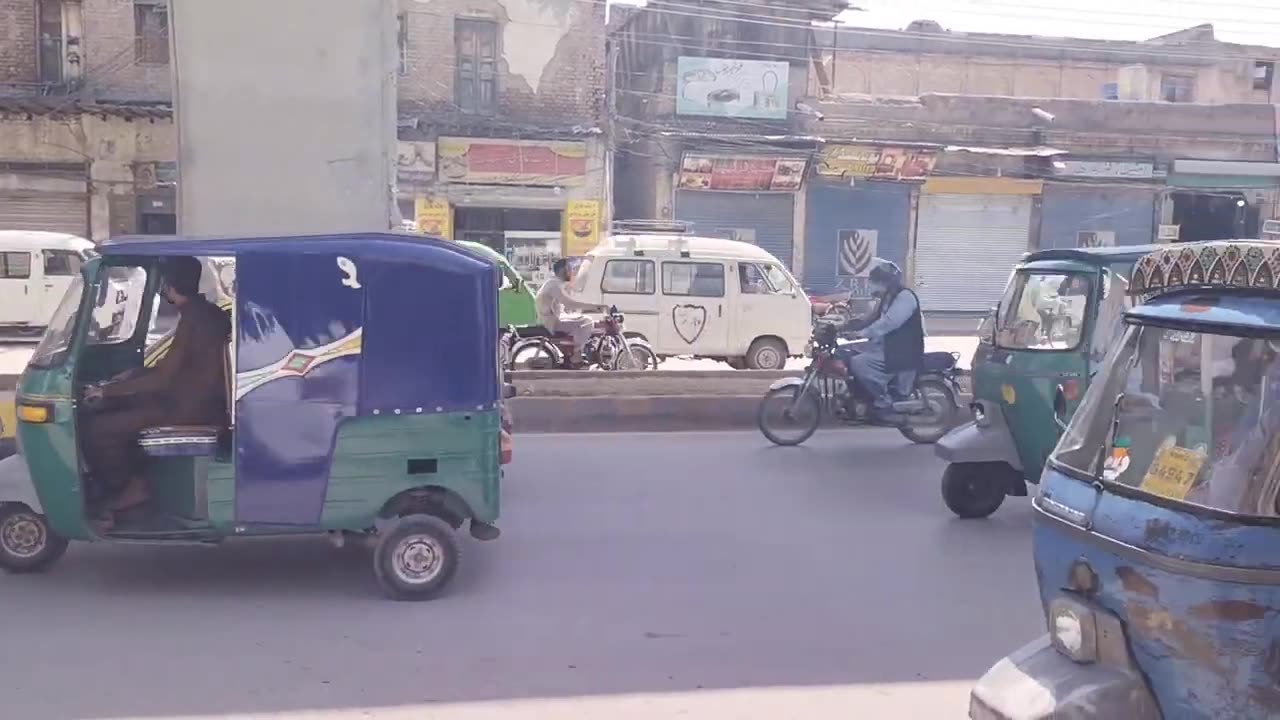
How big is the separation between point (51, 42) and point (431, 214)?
26.3 ft

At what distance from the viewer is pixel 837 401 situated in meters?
10.5

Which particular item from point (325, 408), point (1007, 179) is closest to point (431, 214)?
point (1007, 179)

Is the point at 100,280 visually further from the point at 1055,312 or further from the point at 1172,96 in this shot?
the point at 1172,96

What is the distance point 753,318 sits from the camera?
16.4m

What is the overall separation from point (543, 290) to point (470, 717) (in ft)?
33.6

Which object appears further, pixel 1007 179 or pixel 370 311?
pixel 1007 179

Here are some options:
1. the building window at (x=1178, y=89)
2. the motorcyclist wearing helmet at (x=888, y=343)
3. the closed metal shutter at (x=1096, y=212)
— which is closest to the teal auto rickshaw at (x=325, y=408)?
the motorcyclist wearing helmet at (x=888, y=343)

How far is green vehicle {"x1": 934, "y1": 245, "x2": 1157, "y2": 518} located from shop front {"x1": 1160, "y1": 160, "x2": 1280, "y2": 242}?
2289 cm

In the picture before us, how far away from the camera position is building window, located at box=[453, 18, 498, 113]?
80.4ft

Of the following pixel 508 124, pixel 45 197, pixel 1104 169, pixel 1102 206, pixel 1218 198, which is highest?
pixel 508 124

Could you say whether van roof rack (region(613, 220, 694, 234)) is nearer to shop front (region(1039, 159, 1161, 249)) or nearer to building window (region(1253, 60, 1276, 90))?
shop front (region(1039, 159, 1161, 249))

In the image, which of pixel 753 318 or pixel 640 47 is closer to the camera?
pixel 753 318

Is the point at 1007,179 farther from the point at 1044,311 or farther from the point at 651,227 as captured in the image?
the point at 1044,311

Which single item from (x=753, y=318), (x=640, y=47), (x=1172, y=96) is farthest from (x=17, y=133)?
(x=1172, y=96)
